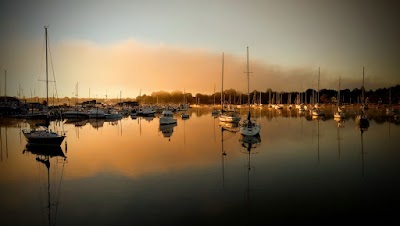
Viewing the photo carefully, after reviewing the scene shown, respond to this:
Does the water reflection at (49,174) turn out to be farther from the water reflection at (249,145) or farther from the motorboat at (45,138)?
the water reflection at (249,145)

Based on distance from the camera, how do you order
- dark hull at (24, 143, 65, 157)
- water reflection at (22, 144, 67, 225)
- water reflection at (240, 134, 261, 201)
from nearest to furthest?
water reflection at (22, 144, 67, 225)
water reflection at (240, 134, 261, 201)
dark hull at (24, 143, 65, 157)

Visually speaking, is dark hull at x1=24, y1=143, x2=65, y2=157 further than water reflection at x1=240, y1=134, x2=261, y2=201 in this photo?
Yes

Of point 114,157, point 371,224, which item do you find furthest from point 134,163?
point 371,224

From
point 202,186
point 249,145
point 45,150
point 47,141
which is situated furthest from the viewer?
point 249,145

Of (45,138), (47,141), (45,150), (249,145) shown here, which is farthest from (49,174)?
(249,145)

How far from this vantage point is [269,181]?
19.8 meters

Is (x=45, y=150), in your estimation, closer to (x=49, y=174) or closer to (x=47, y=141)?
(x=47, y=141)

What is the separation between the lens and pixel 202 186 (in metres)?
18.7

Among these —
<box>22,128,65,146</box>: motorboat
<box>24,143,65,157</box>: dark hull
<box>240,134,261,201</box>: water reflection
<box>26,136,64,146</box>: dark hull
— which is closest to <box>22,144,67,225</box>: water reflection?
<box>24,143,65,157</box>: dark hull

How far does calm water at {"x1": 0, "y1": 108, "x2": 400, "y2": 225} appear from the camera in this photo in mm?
13969

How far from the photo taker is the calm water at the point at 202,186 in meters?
14.0

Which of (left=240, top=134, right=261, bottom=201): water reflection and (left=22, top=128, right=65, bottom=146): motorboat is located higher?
(left=22, top=128, right=65, bottom=146): motorboat

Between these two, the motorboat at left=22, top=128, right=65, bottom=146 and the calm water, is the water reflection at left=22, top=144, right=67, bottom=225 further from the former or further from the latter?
the motorboat at left=22, top=128, right=65, bottom=146

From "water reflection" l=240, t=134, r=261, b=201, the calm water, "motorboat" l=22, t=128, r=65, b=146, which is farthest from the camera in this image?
"motorboat" l=22, t=128, r=65, b=146
